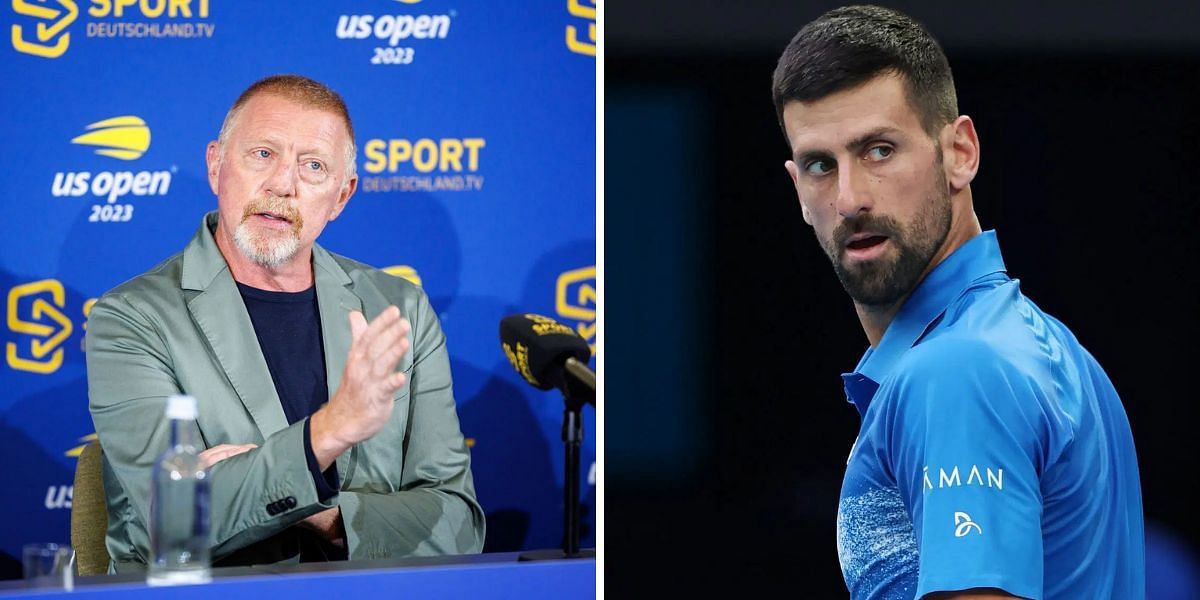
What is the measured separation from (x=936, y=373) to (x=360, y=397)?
1.87m

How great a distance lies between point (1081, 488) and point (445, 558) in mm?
1395

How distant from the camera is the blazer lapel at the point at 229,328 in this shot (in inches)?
131

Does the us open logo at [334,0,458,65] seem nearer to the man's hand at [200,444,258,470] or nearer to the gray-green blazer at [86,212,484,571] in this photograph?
the gray-green blazer at [86,212,484,571]

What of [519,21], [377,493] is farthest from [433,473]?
[519,21]

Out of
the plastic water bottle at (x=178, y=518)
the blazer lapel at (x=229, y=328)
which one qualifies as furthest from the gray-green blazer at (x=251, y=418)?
the plastic water bottle at (x=178, y=518)

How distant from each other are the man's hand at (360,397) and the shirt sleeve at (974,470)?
1694 mm

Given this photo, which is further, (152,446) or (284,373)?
(284,373)

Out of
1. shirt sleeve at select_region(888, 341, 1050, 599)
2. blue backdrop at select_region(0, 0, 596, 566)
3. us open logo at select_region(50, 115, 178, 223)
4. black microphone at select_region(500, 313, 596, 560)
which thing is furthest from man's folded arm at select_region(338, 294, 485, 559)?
shirt sleeve at select_region(888, 341, 1050, 599)

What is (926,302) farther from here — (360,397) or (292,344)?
(292,344)

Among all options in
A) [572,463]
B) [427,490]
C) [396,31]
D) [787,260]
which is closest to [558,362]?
[572,463]

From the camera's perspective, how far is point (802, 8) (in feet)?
5.30

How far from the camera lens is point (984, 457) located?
144 cm

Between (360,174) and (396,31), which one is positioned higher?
(396,31)

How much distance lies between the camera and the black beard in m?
1.58
